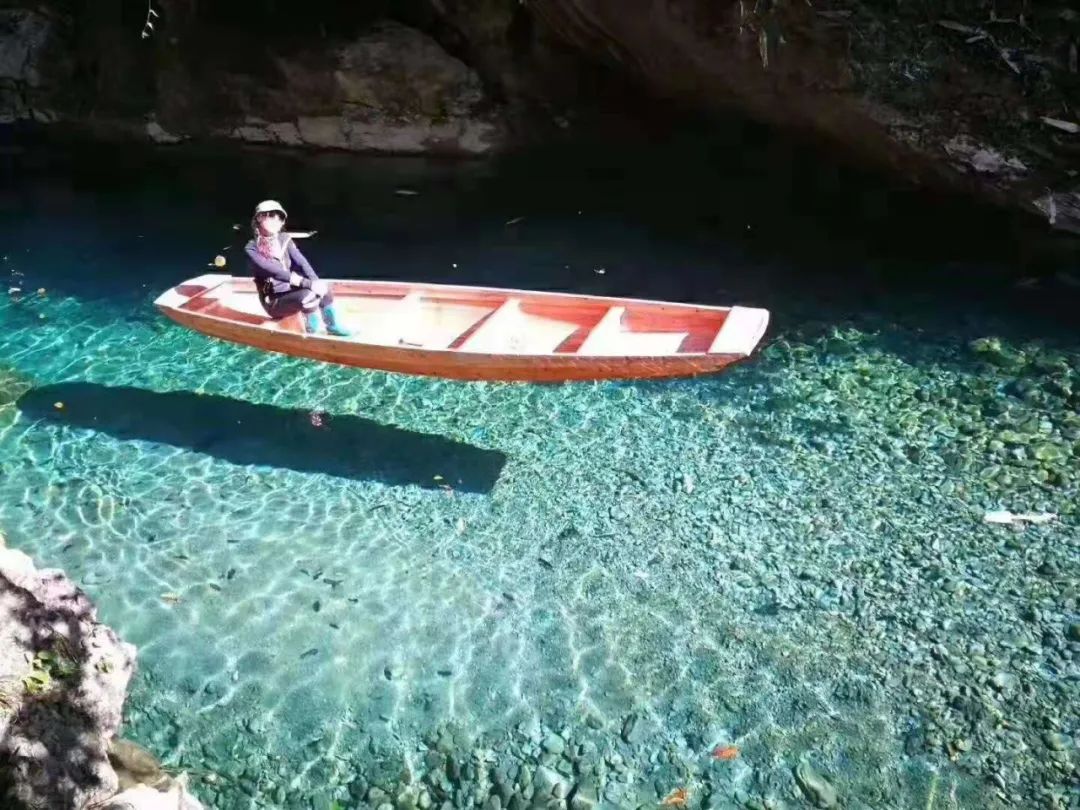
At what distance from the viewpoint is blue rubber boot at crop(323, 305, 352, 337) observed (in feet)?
28.2

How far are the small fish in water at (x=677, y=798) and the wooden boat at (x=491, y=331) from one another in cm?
289

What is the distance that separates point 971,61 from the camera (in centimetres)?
1072

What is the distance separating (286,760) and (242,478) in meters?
3.14

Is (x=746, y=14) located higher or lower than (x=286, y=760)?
higher

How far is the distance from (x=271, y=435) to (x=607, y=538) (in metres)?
3.48

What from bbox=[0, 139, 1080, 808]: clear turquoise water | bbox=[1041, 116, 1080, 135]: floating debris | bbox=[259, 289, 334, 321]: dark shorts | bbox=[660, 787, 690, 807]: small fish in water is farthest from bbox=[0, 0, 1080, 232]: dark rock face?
bbox=[660, 787, 690, 807]: small fish in water

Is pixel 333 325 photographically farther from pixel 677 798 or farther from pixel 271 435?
pixel 677 798

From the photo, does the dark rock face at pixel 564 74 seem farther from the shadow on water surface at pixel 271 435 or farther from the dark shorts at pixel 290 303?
the shadow on water surface at pixel 271 435

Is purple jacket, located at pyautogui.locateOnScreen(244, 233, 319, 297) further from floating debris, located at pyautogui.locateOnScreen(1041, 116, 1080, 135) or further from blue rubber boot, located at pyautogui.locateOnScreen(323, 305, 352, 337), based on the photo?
floating debris, located at pyautogui.locateOnScreen(1041, 116, 1080, 135)

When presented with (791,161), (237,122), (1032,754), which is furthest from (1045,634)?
(237,122)

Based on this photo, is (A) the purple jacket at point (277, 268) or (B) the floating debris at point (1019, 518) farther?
(A) the purple jacket at point (277, 268)

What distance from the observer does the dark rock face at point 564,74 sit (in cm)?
1061

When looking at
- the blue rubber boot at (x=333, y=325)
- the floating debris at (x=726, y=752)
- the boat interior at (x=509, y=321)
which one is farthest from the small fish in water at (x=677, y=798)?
the blue rubber boot at (x=333, y=325)

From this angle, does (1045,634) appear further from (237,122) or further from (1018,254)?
(237,122)
